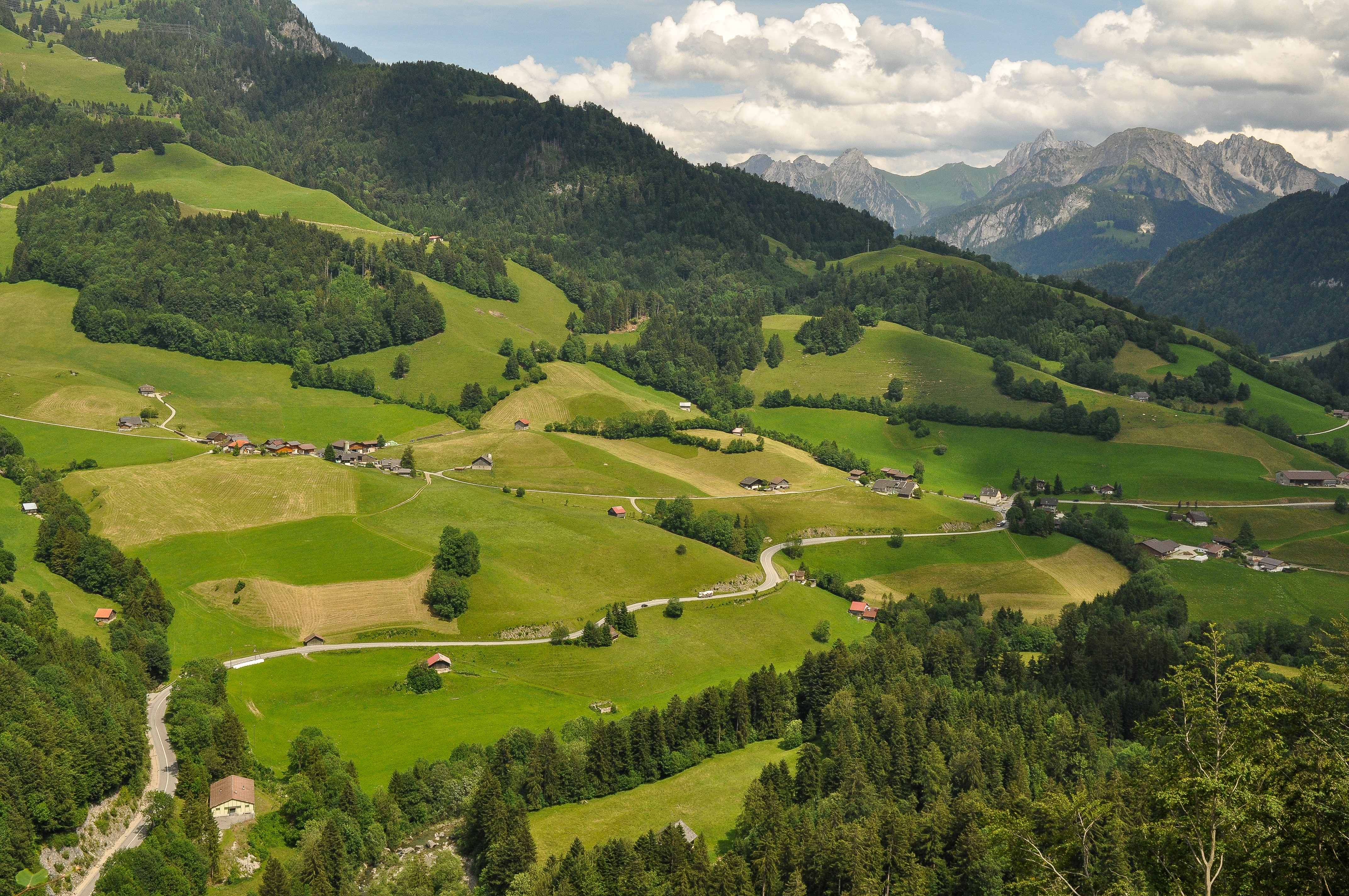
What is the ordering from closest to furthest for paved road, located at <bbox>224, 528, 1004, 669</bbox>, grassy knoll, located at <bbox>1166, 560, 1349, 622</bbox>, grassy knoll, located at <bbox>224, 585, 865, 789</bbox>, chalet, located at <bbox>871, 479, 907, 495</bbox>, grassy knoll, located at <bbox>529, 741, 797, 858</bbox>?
1. grassy knoll, located at <bbox>529, 741, 797, 858</bbox>
2. grassy knoll, located at <bbox>224, 585, 865, 789</bbox>
3. paved road, located at <bbox>224, 528, 1004, 669</bbox>
4. grassy knoll, located at <bbox>1166, 560, 1349, 622</bbox>
5. chalet, located at <bbox>871, 479, 907, 495</bbox>

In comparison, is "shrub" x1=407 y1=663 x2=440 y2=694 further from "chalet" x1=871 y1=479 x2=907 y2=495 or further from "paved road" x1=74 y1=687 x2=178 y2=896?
"chalet" x1=871 y1=479 x2=907 y2=495

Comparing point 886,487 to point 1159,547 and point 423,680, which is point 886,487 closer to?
point 1159,547

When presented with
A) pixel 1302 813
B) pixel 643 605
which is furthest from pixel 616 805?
pixel 1302 813

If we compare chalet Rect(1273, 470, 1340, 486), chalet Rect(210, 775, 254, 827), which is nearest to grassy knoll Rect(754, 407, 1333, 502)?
chalet Rect(1273, 470, 1340, 486)

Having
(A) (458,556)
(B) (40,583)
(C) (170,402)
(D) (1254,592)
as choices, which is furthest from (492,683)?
(C) (170,402)

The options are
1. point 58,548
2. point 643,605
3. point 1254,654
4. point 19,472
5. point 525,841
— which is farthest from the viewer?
point 19,472

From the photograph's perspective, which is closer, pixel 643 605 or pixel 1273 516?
pixel 643 605

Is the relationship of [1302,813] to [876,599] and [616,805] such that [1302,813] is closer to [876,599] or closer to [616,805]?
[616,805]
